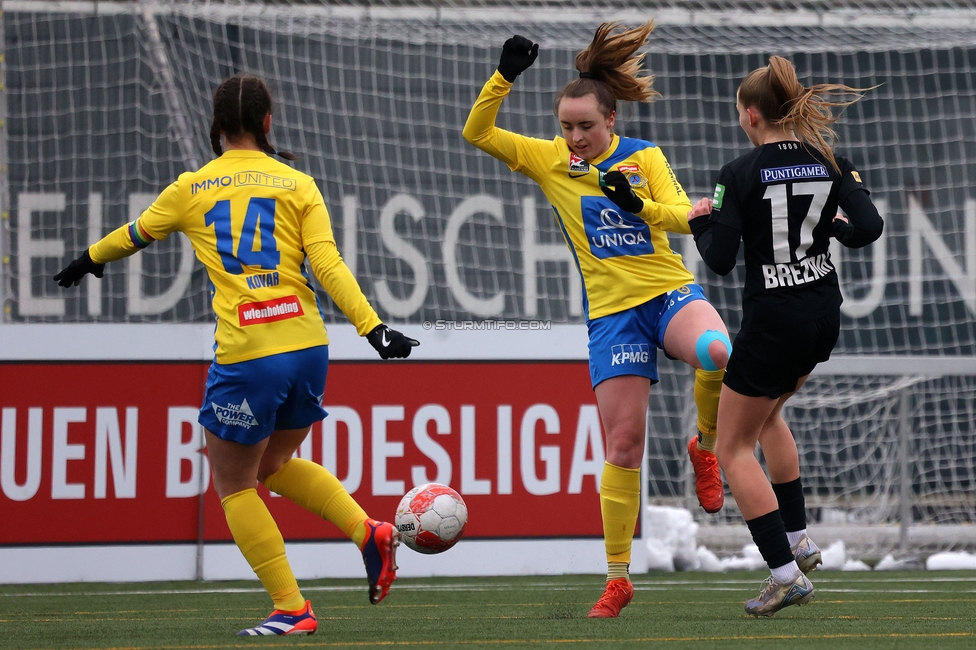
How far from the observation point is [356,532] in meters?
4.04

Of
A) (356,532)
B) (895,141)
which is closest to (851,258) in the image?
(895,141)

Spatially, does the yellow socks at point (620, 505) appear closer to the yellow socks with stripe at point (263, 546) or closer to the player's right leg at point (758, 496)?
the player's right leg at point (758, 496)

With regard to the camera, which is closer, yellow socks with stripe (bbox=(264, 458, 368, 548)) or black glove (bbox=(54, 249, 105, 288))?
yellow socks with stripe (bbox=(264, 458, 368, 548))

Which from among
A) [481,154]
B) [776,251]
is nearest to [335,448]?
[776,251]

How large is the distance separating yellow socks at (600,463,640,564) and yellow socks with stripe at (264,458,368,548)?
0.92 meters

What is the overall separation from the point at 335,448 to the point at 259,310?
3.13 meters

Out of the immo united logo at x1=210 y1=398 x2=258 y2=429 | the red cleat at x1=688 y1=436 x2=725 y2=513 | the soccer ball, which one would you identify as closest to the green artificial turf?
the soccer ball

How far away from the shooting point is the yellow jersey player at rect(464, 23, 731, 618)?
448 cm

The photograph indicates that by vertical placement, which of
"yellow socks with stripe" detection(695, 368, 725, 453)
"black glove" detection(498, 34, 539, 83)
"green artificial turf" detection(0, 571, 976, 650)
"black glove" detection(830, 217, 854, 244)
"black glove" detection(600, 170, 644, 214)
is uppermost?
"black glove" detection(498, 34, 539, 83)

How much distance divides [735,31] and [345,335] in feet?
14.8

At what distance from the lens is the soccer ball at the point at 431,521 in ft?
14.3

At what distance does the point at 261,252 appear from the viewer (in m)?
3.92

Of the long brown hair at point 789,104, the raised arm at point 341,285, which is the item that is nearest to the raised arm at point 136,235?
the raised arm at point 341,285

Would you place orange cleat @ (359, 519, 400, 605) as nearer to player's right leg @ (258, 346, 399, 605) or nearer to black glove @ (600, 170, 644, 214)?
player's right leg @ (258, 346, 399, 605)
